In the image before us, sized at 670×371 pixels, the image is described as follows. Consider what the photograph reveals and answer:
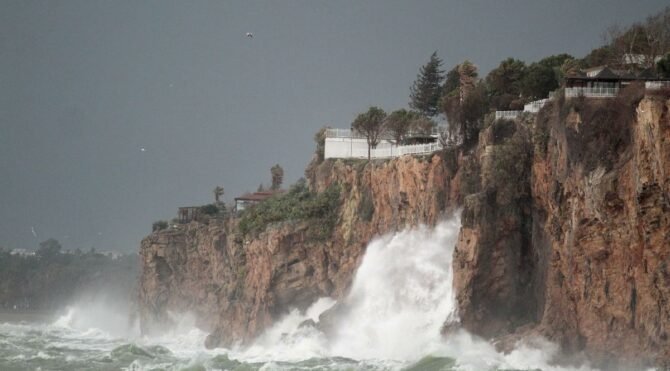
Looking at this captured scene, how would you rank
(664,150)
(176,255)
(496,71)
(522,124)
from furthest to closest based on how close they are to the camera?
(176,255), (496,71), (522,124), (664,150)

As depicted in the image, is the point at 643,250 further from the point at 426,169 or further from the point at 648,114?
the point at 426,169

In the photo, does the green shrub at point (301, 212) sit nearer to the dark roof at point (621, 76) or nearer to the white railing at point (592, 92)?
the dark roof at point (621, 76)

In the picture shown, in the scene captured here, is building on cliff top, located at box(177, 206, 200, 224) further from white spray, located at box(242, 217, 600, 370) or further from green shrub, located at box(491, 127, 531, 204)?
green shrub, located at box(491, 127, 531, 204)

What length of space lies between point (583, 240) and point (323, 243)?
89.0 ft

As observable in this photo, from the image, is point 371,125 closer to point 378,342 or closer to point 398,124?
point 398,124

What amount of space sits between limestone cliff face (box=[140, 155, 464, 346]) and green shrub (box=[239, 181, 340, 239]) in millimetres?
475

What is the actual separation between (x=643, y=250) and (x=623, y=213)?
6.26 feet

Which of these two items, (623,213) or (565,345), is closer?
(623,213)

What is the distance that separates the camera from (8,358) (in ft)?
216

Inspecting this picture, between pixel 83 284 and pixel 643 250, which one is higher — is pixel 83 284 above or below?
below

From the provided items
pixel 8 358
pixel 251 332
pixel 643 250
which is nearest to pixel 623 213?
pixel 643 250

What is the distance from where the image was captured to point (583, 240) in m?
40.9

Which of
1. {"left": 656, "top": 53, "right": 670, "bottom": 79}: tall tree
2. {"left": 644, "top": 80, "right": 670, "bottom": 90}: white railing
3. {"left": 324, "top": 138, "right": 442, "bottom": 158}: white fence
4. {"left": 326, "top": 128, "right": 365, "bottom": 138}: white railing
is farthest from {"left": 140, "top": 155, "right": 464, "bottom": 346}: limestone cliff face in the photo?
{"left": 644, "top": 80, "right": 670, "bottom": 90}: white railing

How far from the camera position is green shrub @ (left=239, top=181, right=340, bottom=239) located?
66750 mm
